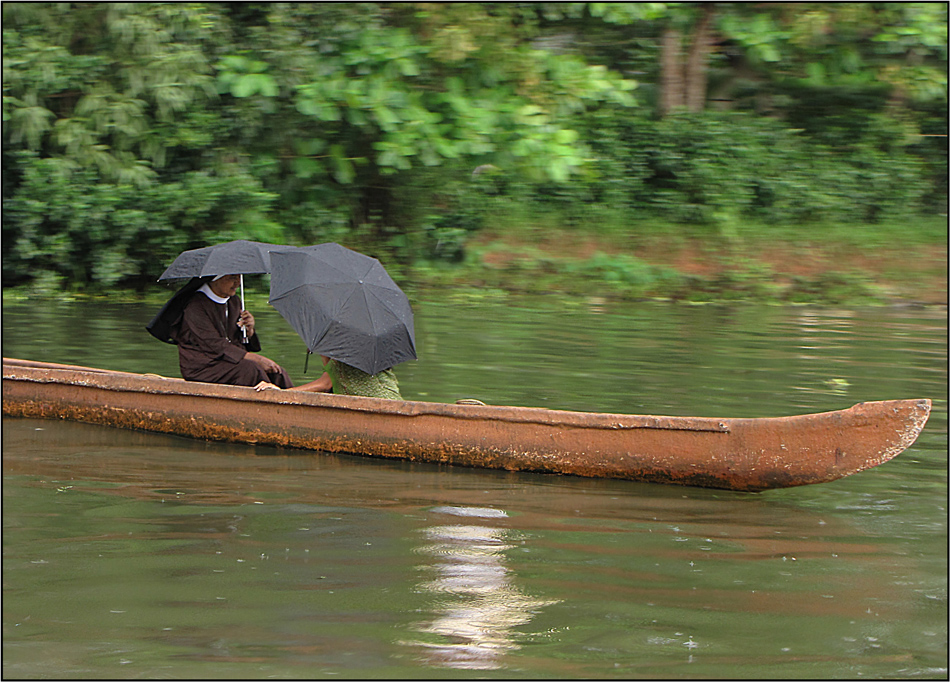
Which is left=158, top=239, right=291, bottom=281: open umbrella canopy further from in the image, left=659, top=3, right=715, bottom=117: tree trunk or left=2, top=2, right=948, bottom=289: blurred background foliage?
left=659, top=3, right=715, bottom=117: tree trunk

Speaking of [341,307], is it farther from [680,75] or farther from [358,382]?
[680,75]

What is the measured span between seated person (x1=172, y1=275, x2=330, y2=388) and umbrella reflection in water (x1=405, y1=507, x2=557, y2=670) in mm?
2071

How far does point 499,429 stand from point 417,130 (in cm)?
706

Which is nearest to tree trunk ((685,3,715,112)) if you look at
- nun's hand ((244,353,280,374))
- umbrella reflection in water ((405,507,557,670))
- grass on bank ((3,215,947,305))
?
grass on bank ((3,215,947,305))

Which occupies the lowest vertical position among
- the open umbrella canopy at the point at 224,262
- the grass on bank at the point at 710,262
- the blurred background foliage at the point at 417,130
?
the grass on bank at the point at 710,262

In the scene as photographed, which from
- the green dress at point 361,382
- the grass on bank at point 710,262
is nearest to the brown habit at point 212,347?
the green dress at point 361,382

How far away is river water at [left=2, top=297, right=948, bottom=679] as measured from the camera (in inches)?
131

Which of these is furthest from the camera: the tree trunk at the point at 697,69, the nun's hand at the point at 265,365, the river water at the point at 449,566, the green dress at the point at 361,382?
the tree trunk at the point at 697,69

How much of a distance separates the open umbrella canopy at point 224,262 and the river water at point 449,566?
3.28 feet

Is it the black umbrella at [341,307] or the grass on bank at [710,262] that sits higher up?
the black umbrella at [341,307]

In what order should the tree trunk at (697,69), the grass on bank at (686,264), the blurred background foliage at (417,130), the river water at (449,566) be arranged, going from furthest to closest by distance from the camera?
the tree trunk at (697,69)
the grass on bank at (686,264)
the blurred background foliage at (417,130)
the river water at (449,566)

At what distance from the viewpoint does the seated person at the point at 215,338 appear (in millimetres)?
6062

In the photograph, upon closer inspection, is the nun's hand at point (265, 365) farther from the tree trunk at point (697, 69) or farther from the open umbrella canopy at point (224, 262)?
the tree trunk at point (697, 69)

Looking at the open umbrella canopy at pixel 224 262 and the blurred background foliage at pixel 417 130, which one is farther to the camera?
the blurred background foliage at pixel 417 130
